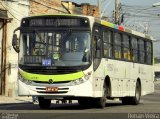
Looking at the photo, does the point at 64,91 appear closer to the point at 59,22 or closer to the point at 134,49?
the point at 59,22


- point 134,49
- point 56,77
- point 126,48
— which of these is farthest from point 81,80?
point 134,49

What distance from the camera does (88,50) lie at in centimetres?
2166

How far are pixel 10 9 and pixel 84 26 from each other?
1851 cm

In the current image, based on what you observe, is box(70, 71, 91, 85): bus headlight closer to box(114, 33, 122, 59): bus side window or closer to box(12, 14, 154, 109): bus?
box(12, 14, 154, 109): bus

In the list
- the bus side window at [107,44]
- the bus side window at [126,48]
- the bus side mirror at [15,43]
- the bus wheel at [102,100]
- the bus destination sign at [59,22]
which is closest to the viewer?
the bus destination sign at [59,22]

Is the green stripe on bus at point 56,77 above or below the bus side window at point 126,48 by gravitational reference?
below

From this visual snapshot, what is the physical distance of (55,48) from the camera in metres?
21.5

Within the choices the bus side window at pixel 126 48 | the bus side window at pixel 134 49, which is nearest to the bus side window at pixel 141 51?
the bus side window at pixel 134 49

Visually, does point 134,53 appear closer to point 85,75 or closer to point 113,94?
point 113,94

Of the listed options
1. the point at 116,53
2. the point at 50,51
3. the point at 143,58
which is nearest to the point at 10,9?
the point at 143,58

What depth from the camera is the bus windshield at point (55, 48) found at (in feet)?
70.1

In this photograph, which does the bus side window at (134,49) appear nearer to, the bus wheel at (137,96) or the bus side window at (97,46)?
the bus wheel at (137,96)

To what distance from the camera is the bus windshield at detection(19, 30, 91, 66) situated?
70.1 ft

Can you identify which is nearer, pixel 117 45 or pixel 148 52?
pixel 117 45
